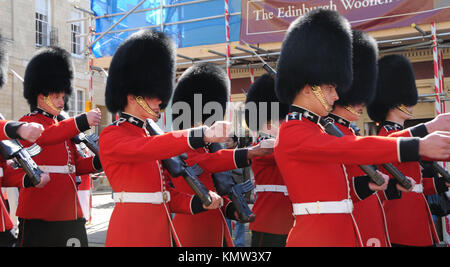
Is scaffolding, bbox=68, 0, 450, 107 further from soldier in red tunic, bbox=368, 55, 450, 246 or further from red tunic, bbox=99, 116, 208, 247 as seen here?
red tunic, bbox=99, 116, 208, 247

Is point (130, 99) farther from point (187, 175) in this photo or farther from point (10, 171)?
point (10, 171)

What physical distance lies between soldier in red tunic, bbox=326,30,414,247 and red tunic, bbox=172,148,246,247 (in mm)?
825

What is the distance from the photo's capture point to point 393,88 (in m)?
4.18

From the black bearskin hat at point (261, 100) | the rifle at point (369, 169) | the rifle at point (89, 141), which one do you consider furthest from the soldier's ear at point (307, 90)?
the rifle at point (89, 141)

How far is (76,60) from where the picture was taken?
18047 mm

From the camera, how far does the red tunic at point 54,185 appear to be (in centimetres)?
353

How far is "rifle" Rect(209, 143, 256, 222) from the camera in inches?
118

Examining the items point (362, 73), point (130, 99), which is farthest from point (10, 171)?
point (362, 73)

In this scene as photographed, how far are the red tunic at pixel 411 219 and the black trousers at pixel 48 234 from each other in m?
2.53

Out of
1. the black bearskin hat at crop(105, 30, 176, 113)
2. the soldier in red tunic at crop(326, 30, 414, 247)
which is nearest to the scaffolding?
the soldier in red tunic at crop(326, 30, 414, 247)

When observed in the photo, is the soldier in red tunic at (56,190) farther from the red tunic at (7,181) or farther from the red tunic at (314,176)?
the red tunic at (314,176)

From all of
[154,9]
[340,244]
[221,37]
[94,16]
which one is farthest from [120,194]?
[94,16]

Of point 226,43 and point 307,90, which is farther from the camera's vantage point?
point 226,43

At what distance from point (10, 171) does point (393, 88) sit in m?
3.40
